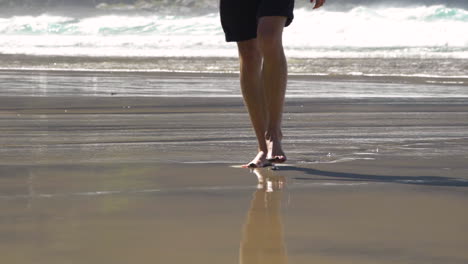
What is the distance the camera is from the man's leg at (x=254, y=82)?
4.50 metres

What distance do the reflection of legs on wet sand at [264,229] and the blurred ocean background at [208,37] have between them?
33.7 feet

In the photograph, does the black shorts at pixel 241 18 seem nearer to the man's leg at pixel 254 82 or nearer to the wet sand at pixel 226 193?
the man's leg at pixel 254 82

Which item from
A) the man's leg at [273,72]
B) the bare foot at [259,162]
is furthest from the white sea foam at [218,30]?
the bare foot at [259,162]

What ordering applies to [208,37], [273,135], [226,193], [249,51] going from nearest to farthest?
[226,193], [273,135], [249,51], [208,37]

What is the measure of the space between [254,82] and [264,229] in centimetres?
184

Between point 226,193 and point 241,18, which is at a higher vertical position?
point 241,18

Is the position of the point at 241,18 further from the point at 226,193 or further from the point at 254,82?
the point at 226,193

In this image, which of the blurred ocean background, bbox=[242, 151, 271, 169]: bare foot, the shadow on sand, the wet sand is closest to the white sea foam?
the blurred ocean background

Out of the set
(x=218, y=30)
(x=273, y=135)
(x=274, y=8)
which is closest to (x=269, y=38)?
(x=274, y=8)

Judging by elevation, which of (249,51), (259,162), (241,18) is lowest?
(259,162)

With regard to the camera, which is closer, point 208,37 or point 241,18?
point 241,18

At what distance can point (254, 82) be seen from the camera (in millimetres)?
4535

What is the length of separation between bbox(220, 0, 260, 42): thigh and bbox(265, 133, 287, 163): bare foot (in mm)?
467

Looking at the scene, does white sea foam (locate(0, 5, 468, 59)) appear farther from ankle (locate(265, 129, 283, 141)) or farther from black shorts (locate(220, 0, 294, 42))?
ankle (locate(265, 129, 283, 141))
